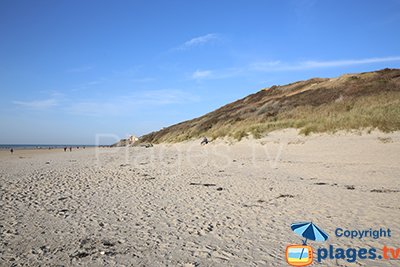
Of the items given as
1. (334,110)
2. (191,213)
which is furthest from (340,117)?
(191,213)

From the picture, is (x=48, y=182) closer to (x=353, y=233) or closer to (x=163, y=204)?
(x=163, y=204)

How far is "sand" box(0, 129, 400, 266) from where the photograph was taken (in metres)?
4.18

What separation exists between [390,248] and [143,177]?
28.5 ft

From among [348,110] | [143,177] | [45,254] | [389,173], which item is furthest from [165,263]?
[348,110]

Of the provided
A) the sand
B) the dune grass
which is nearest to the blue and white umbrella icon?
the sand

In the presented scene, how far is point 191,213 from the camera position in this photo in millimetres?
6258

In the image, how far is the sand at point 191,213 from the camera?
4.18m

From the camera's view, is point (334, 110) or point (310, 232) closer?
point (310, 232)

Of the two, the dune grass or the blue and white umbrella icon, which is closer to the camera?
the blue and white umbrella icon

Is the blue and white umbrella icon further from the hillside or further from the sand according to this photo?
the hillside

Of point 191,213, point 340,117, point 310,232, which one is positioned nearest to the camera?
point 310,232

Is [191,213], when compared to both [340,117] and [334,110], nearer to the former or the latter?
[340,117]

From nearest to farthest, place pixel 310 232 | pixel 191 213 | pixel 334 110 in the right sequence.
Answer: pixel 310 232 < pixel 191 213 < pixel 334 110

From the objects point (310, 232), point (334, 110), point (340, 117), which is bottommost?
point (310, 232)
